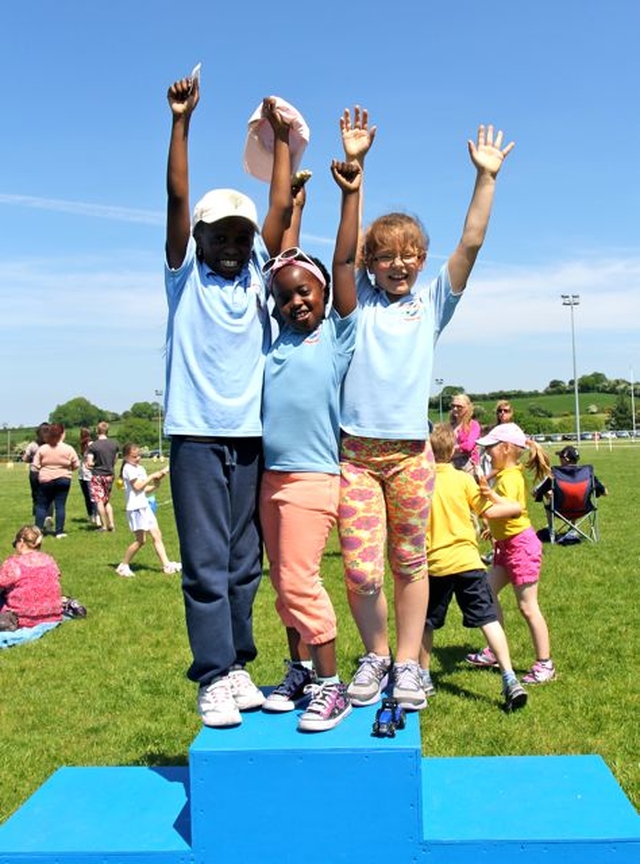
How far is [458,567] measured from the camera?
20.5 feet

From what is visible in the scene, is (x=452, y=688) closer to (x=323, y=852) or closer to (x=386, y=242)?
(x=323, y=852)

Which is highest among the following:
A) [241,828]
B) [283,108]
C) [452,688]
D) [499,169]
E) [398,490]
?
[283,108]

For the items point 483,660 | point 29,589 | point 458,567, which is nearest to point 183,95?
point 458,567

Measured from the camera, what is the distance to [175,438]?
12.9ft

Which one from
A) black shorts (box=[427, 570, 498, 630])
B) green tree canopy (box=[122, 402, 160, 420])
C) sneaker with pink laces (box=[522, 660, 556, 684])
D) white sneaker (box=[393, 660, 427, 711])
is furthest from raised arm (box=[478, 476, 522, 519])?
green tree canopy (box=[122, 402, 160, 420])

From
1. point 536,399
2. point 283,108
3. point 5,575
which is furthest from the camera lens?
point 536,399

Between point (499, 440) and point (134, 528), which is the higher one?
point (499, 440)

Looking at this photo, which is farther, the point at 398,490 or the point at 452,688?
the point at 452,688

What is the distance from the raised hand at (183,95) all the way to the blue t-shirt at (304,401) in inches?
40.9

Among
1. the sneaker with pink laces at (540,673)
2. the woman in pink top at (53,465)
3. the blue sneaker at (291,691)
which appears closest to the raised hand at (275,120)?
the blue sneaker at (291,691)

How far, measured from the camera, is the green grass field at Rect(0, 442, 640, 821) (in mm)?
5543

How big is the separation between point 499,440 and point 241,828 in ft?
13.7

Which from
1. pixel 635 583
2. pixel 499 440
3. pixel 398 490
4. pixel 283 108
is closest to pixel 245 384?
pixel 398 490

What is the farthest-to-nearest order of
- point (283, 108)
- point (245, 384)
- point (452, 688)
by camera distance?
point (452, 688), point (283, 108), point (245, 384)
